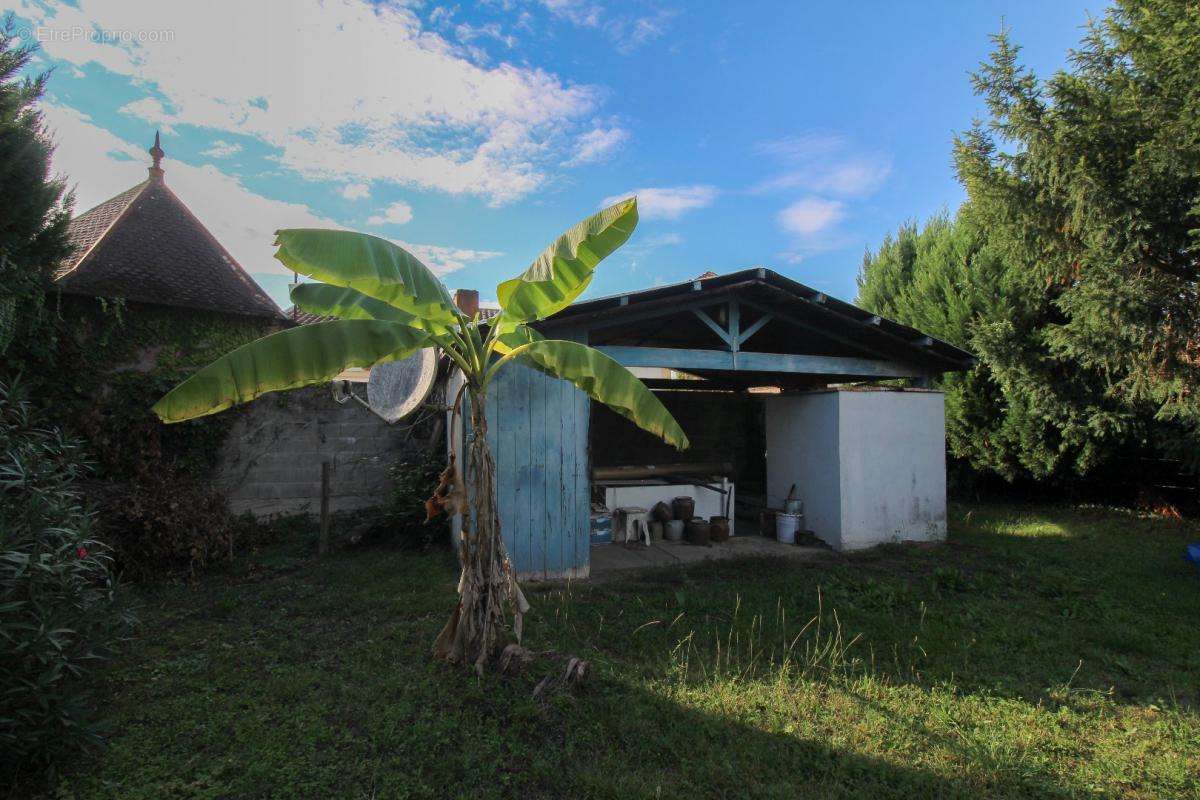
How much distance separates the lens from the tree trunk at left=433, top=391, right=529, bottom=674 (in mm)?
4043

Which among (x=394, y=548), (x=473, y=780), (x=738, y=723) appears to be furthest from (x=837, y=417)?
(x=473, y=780)

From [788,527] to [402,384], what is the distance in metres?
6.17

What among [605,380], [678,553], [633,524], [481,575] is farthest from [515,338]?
[633,524]

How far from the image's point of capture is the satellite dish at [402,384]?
6867mm

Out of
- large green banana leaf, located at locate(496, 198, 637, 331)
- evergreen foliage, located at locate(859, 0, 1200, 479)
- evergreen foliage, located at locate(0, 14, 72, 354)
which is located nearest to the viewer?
large green banana leaf, located at locate(496, 198, 637, 331)

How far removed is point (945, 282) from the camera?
475 inches

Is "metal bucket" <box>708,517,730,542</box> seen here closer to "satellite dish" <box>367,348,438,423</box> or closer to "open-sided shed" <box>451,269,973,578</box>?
"open-sided shed" <box>451,269,973,578</box>

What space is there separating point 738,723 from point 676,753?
1.73 feet

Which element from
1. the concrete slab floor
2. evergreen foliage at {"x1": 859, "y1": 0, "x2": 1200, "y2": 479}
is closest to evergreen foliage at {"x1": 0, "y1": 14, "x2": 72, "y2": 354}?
the concrete slab floor

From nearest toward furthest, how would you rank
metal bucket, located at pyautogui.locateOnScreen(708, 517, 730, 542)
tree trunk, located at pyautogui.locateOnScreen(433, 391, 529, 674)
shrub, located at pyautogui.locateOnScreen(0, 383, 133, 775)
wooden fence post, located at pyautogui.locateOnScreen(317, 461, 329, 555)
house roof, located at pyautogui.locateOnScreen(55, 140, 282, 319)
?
1. shrub, located at pyautogui.locateOnScreen(0, 383, 133, 775)
2. tree trunk, located at pyautogui.locateOnScreen(433, 391, 529, 674)
3. wooden fence post, located at pyautogui.locateOnScreen(317, 461, 329, 555)
4. house roof, located at pyautogui.locateOnScreen(55, 140, 282, 319)
5. metal bucket, located at pyautogui.locateOnScreen(708, 517, 730, 542)

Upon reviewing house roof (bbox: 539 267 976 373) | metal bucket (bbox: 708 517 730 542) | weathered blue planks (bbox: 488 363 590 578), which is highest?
house roof (bbox: 539 267 976 373)

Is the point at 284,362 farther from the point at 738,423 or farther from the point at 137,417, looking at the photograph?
the point at 738,423

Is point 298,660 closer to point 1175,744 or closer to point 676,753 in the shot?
point 676,753

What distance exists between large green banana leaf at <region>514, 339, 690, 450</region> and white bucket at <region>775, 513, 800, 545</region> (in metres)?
5.37
